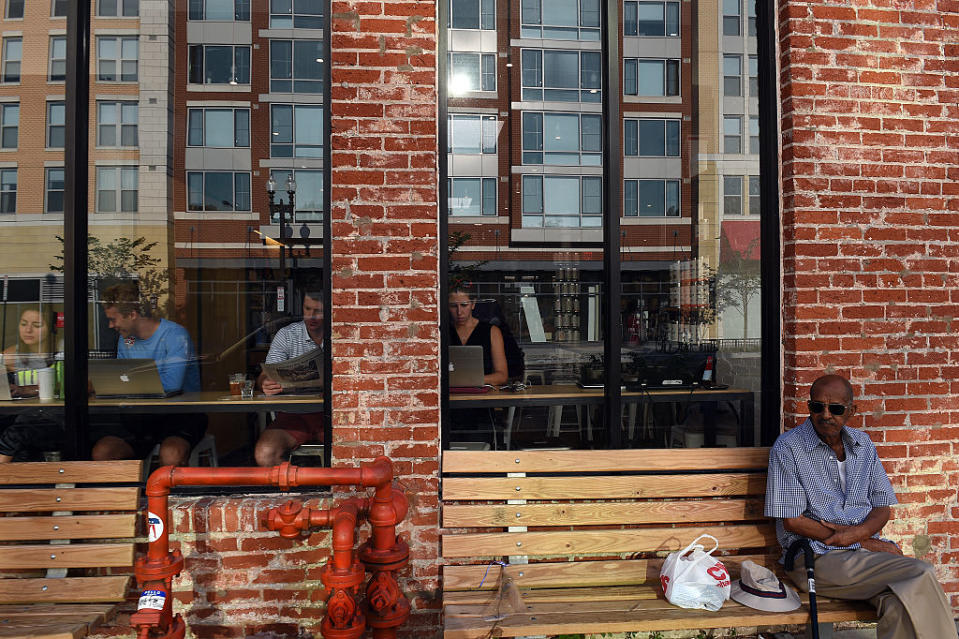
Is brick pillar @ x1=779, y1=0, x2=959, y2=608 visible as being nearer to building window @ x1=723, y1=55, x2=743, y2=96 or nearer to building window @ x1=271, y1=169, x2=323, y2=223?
building window @ x1=723, y1=55, x2=743, y2=96

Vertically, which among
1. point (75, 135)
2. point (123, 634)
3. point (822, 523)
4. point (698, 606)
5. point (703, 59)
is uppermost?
point (703, 59)

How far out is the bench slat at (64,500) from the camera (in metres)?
2.55

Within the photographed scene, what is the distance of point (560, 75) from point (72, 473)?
15.8 feet

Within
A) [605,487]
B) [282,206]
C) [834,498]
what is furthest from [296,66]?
[834,498]

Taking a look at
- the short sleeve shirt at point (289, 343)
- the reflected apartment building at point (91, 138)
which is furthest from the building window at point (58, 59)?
the short sleeve shirt at point (289, 343)

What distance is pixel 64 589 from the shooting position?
247 cm

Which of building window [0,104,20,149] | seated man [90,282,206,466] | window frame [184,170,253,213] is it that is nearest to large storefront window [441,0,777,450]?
seated man [90,282,206,466]

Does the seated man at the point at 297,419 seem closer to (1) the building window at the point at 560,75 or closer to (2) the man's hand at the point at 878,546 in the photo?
(1) the building window at the point at 560,75

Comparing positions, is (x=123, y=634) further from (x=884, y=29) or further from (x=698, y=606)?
(x=884, y=29)

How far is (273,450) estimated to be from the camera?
3.34 meters

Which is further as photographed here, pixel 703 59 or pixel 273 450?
pixel 703 59

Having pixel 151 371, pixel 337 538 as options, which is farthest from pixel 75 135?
pixel 337 538

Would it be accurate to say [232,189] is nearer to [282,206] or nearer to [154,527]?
[282,206]

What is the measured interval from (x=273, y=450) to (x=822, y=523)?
300cm
